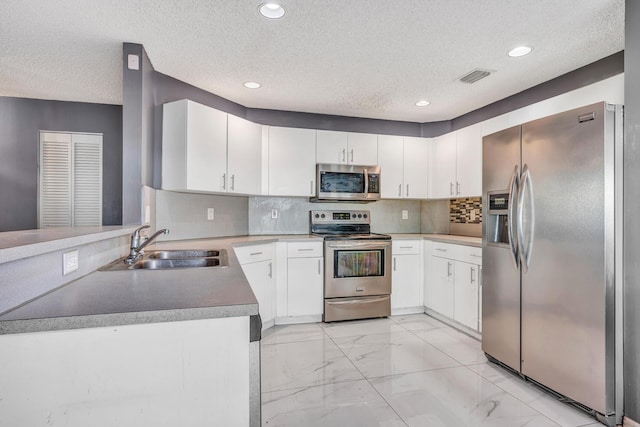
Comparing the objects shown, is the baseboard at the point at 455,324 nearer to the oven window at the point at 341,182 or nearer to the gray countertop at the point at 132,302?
the oven window at the point at 341,182

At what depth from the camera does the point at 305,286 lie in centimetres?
349

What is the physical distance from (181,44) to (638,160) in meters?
2.77

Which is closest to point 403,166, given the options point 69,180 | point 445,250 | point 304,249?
point 445,250

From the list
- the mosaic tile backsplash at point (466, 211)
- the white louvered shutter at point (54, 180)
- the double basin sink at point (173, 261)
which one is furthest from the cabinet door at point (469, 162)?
the white louvered shutter at point (54, 180)

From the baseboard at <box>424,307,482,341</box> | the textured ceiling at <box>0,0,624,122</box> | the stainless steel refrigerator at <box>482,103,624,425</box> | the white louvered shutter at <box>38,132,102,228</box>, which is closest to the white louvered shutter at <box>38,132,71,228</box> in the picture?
the white louvered shutter at <box>38,132,102,228</box>

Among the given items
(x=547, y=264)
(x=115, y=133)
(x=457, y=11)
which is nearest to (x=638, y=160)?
(x=547, y=264)

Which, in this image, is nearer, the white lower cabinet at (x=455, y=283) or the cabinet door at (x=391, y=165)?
the white lower cabinet at (x=455, y=283)

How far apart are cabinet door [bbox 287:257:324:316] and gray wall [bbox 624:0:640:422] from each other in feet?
7.77

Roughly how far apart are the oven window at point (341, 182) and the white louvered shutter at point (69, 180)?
2.53 metres

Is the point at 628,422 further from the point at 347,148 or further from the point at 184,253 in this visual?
the point at 347,148

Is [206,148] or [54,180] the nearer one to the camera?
[206,148]

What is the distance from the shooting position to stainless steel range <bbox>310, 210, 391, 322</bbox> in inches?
138

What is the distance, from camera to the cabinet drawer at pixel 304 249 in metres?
3.46

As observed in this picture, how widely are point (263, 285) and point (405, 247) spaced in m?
1.62
